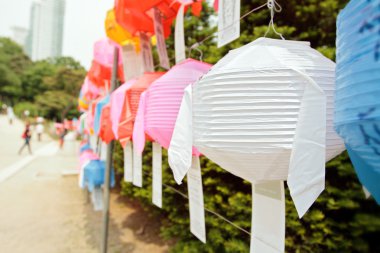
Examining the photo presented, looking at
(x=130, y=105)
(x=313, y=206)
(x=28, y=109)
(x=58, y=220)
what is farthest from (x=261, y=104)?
(x=28, y=109)

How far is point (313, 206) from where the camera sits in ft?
5.29

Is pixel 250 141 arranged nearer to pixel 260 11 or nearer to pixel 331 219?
pixel 331 219

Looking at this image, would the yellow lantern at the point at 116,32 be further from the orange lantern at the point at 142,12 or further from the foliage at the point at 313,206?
the foliage at the point at 313,206

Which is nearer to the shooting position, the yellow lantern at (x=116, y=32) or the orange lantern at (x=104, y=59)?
the yellow lantern at (x=116, y=32)

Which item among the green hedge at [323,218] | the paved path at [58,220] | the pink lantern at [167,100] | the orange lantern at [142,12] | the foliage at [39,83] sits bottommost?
the paved path at [58,220]

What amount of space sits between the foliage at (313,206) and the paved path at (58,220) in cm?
119

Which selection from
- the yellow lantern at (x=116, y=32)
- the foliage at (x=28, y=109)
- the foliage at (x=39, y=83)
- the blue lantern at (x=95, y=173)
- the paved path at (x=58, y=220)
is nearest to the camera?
the yellow lantern at (x=116, y=32)

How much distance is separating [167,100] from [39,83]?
3856 centimetres

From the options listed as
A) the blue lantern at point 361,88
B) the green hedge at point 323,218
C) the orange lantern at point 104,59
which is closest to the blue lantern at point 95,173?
the orange lantern at point 104,59

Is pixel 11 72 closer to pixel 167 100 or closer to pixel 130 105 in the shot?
pixel 130 105

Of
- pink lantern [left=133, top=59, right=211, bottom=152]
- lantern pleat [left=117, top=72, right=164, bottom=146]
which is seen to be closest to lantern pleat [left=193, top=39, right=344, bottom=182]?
pink lantern [left=133, top=59, right=211, bottom=152]

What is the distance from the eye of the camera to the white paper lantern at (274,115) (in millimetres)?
483

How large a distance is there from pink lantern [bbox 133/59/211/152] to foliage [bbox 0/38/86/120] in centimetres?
2267

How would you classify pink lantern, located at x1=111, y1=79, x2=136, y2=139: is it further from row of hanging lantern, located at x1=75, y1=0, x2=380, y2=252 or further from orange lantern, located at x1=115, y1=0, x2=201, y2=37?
row of hanging lantern, located at x1=75, y1=0, x2=380, y2=252
